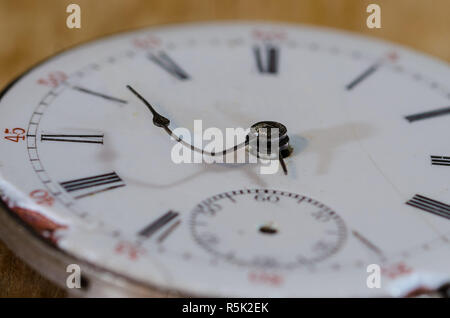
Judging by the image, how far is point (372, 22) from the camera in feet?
6.73

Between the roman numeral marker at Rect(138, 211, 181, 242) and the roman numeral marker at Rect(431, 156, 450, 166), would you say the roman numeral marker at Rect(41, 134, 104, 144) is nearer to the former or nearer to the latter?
the roman numeral marker at Rect(138, 211, 181, 242)

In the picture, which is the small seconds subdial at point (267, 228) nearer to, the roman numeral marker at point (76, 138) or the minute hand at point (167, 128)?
the minute hand at point (167, 128)

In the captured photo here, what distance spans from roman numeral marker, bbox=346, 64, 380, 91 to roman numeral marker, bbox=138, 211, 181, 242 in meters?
0.52

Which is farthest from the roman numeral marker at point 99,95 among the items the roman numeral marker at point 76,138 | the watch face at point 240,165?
the roman numeral marker at point 76,138

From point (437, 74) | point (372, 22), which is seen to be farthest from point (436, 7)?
point (437, 74)

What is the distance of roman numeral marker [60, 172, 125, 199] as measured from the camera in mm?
1153

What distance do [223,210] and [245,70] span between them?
0.47 meters

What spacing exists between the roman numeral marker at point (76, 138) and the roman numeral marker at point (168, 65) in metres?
0.26

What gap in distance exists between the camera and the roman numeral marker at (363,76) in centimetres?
150

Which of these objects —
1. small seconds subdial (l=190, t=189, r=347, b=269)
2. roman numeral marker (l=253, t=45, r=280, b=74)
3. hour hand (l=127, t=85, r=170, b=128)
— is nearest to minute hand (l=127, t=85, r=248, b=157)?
hour hand (l=127, t=85, r=170, b=128)

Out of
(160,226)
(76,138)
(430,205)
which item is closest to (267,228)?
(160,226)

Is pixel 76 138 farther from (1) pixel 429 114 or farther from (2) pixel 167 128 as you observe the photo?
(1) pixel 429 114

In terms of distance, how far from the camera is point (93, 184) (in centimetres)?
118

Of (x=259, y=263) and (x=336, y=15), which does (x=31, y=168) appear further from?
(x=336, y=15)
